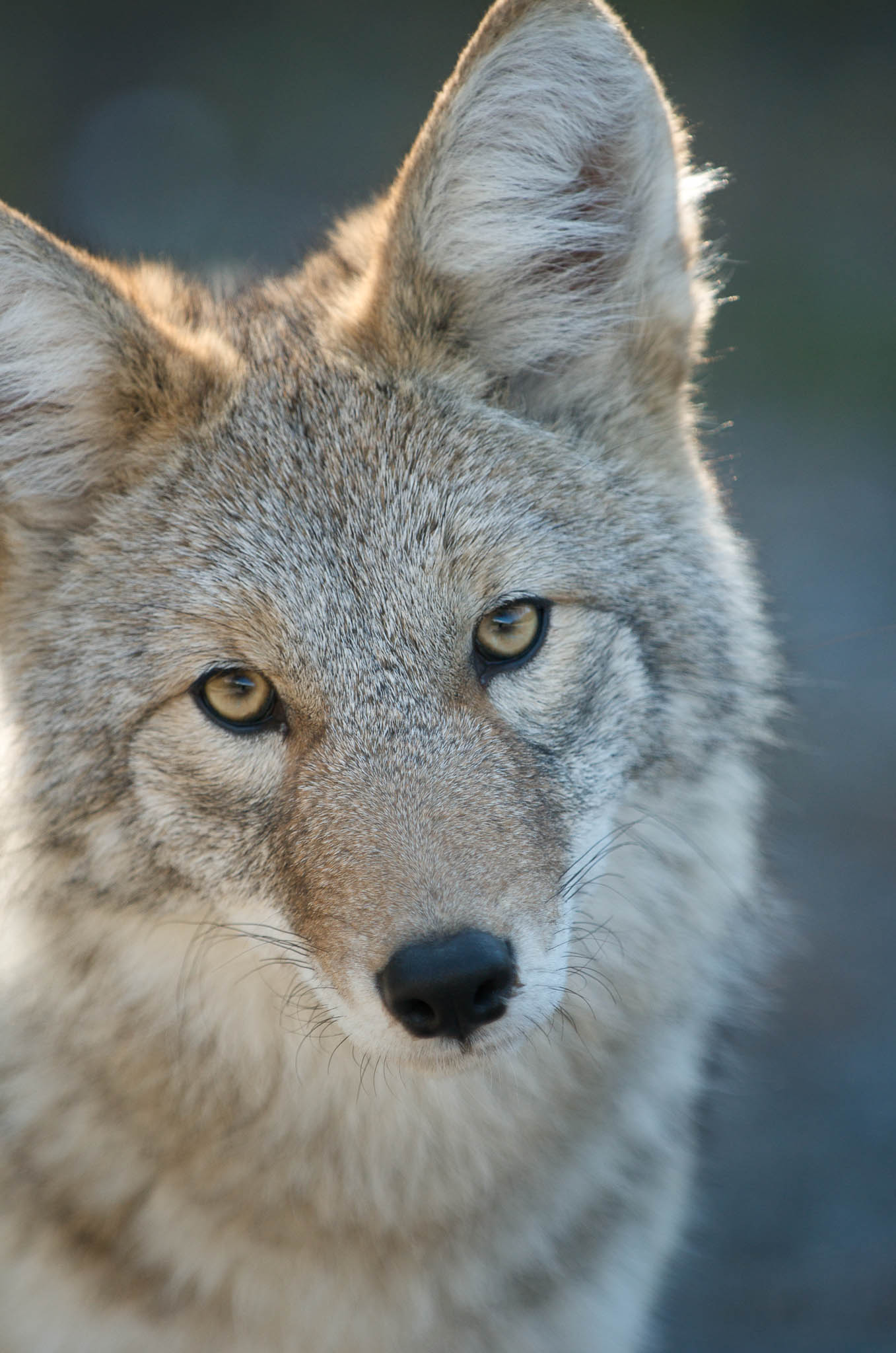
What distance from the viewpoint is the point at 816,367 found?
6.58m

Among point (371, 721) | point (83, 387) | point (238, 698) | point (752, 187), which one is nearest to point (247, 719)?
point (238, 698)

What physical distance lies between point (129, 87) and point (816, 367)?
4148 mm

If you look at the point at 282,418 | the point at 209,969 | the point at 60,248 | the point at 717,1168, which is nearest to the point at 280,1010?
the point at 209,969

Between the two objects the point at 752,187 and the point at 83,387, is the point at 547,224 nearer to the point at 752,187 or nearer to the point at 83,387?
the point at 83,387

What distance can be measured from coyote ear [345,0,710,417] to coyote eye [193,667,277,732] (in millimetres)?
700

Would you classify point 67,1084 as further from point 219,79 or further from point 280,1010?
point 219,79

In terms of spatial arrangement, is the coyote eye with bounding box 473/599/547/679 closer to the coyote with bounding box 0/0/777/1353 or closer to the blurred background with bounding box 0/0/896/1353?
the coyote with bounding box 0/0/777/1353

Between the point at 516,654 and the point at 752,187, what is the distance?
20.4ft

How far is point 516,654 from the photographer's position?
2010mm

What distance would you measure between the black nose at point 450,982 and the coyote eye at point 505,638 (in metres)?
0.52

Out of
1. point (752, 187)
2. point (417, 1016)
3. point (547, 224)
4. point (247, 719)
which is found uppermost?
point (752, 187)

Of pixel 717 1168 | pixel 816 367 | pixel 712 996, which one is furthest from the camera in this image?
pixel 816 367

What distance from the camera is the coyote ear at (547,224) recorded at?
2.05m

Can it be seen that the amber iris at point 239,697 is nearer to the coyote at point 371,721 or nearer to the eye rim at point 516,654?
the coyote at point 371,721
